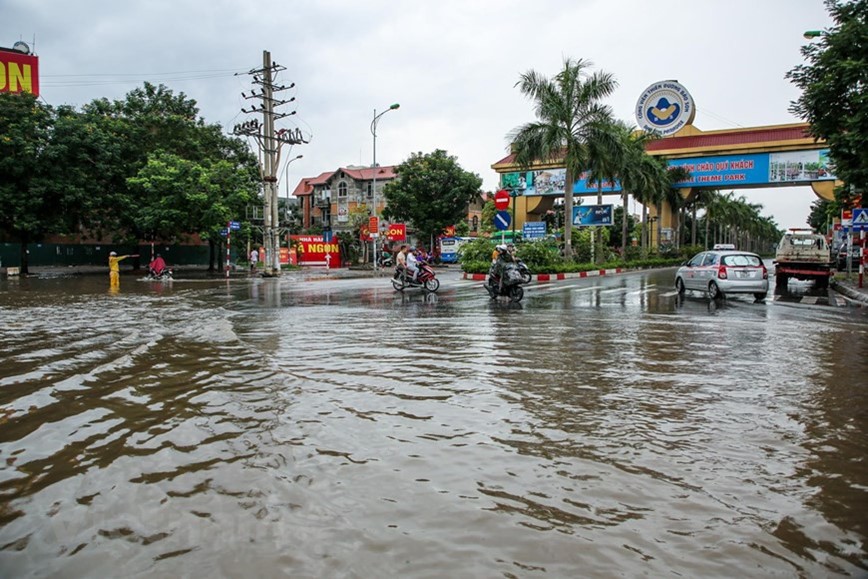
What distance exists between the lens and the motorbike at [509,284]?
54.1ft

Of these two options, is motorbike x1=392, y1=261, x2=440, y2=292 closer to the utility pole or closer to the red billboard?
the utility pole

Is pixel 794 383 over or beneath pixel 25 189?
beneath

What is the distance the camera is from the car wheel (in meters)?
17.2

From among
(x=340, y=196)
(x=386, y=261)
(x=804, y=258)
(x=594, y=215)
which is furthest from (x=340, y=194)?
(x=804, y=258)

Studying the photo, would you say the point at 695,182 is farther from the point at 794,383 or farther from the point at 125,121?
the point at 794,383

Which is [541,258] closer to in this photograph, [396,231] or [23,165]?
[396,231]

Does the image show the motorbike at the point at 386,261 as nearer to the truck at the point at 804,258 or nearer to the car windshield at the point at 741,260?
the truck at the point at 804,258

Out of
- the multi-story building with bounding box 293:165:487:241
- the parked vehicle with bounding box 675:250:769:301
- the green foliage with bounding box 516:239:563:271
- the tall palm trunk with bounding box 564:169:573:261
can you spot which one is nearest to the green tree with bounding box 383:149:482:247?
the multi-story building with bounding box 293:165:487:241

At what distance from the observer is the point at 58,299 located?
56.8 ft

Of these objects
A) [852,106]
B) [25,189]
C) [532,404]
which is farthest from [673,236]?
[532,404]

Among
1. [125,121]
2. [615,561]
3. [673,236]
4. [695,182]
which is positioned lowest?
[615,561]

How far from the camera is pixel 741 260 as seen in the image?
56.7 ft

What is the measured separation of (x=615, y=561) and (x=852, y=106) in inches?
705

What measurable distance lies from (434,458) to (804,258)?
73.8ft
